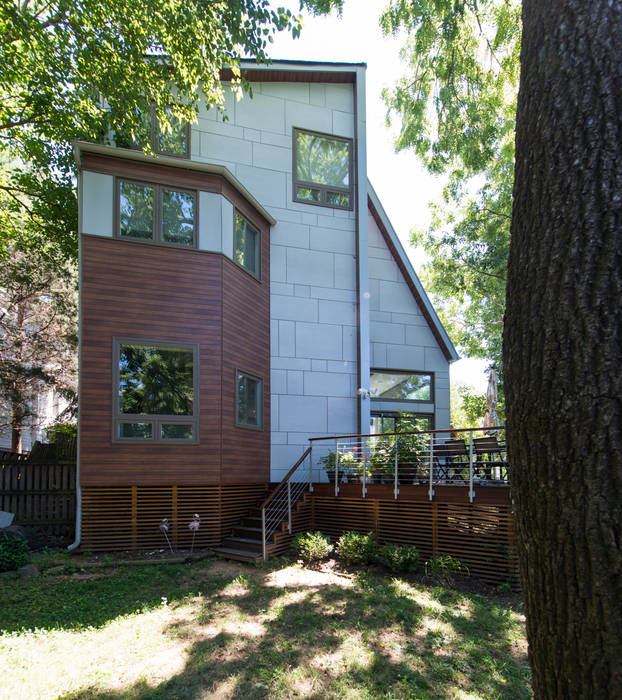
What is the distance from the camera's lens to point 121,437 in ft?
28.2

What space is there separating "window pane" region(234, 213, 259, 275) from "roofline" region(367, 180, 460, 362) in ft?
13.4

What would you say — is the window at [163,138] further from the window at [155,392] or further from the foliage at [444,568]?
the foliage at [444,568]

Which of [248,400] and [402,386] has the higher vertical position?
[402,386]

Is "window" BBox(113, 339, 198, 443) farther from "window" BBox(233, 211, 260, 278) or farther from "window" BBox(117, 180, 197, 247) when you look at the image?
"window" BBox(233, 211, 260, 278)

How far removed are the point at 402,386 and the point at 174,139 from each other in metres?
8.36

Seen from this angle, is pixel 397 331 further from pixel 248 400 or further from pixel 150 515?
pixel 150 515

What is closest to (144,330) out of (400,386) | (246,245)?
(246,245)

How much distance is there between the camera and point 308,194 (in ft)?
39.5

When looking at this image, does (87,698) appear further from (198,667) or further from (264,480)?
(264,480)

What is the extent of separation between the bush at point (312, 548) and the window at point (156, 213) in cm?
589

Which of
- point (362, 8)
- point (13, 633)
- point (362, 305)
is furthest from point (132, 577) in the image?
point (362, 8)

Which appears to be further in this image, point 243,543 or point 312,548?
point 243,543

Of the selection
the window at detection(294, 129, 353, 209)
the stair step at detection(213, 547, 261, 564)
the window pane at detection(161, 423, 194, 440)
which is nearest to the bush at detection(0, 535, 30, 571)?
the window pane at detection(161, 423, 194, 440)

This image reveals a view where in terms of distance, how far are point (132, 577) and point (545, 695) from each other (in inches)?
264
